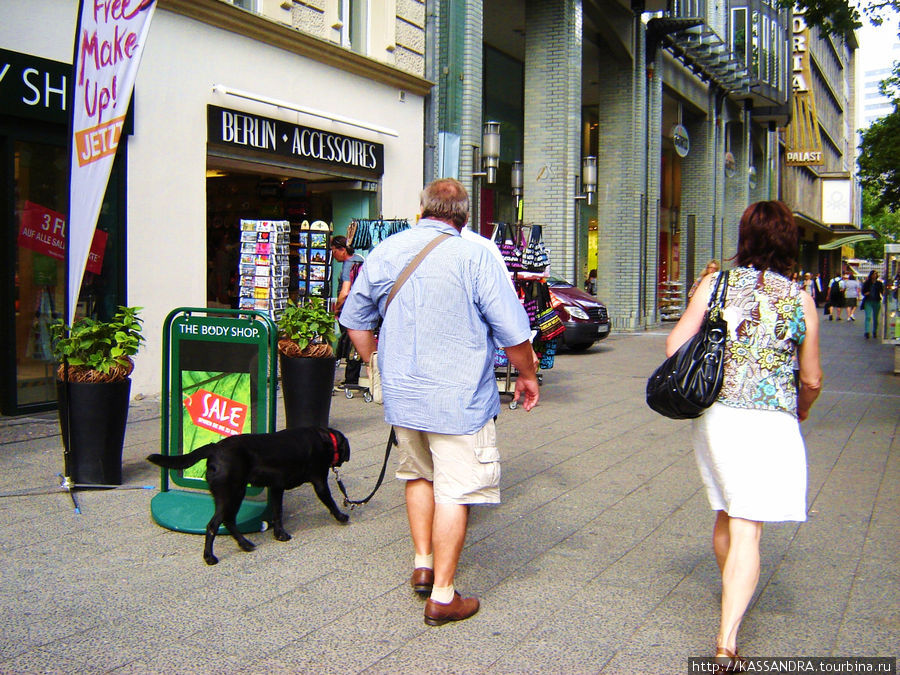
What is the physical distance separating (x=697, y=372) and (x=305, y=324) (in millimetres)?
4612

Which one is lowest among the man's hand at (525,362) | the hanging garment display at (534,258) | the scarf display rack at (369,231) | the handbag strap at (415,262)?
the man's hand at (525,362)

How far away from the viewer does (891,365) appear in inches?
627

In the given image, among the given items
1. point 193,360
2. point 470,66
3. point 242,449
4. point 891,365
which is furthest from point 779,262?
point 891,365

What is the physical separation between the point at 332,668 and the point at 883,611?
249 centimetres

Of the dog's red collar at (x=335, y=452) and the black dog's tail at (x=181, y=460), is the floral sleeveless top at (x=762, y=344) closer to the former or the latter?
the dog's red collar at (x=335, y=452)

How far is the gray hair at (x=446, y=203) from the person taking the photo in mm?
4035

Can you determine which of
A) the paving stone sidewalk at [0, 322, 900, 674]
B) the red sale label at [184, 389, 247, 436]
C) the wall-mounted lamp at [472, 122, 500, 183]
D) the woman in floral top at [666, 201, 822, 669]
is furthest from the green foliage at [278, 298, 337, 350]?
the wall-mounted lamp at [472, 122, 500, 183]

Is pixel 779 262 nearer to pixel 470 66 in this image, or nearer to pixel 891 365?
pixel 470 66

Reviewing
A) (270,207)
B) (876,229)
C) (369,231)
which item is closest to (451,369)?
(369,231)

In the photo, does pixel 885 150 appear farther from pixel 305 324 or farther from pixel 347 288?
pixel 305 324

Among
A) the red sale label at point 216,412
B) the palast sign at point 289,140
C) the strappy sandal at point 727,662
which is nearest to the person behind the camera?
the strappy sandal at point 727,662

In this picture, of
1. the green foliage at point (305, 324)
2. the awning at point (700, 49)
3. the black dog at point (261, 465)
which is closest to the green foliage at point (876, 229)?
the awning at point (700, 49)

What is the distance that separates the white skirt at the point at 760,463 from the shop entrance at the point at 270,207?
1032 cm

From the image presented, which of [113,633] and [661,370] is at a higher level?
[661,370]
